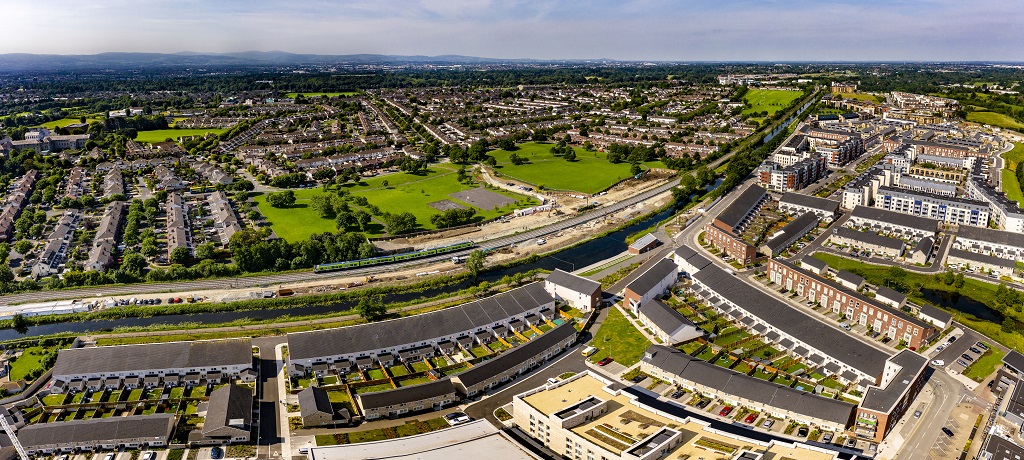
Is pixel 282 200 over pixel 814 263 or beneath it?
over

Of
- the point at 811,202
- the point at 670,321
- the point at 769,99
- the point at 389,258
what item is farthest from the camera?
the point at 769,99

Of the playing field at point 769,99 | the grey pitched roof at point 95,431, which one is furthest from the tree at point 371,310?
the playing field at point 769,99

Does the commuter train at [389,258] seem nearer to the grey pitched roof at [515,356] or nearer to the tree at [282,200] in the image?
the grey pitched roof at [515,356]

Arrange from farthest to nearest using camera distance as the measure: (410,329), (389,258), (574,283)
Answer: (389,258) → (574,283) → (410,329)

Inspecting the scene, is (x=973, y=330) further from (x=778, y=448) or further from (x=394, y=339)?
(x=394, y=339)

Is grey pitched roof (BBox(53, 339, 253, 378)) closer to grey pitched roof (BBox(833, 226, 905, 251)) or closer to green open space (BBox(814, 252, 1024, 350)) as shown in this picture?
green open space (BBox(814, 252, 1024, 350))

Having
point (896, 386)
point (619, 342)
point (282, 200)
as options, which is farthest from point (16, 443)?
point (282, 200)

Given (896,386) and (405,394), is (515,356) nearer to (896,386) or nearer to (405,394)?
(405,394)

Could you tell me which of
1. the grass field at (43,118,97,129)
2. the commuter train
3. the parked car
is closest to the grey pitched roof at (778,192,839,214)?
the commuter train
